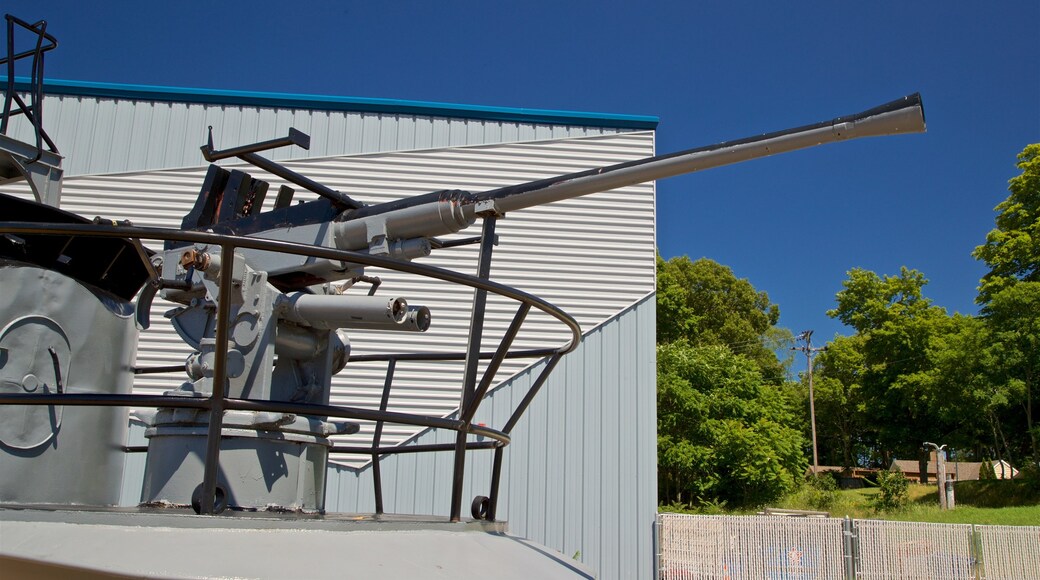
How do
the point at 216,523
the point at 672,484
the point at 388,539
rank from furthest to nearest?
the point at 672,484 → the point at 388,539 → the point at 216,523

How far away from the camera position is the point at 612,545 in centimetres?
1201

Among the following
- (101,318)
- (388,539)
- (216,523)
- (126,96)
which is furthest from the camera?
(126,96)

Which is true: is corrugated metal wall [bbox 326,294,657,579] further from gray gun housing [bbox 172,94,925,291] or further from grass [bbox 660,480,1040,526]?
grass [bbox 660,480,1040,526]

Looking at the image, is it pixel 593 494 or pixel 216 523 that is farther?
pixel 593 494

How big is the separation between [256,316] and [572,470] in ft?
30.7

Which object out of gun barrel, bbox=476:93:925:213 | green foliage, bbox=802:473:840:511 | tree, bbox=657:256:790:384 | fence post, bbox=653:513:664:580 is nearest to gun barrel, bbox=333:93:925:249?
gun barrel, bbox=476:93:925:213

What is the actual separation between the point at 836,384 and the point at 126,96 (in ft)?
145

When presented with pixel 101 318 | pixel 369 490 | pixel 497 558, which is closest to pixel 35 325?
pixel 101 318

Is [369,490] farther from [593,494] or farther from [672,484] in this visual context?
[672,484]

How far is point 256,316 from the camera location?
3064 millimetres

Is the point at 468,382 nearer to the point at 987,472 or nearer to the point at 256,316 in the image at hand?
the point at 256,316

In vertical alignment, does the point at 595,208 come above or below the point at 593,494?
above

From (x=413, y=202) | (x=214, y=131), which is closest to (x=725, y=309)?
(x=214, y=131)

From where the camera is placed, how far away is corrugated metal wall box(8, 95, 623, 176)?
1236cm
